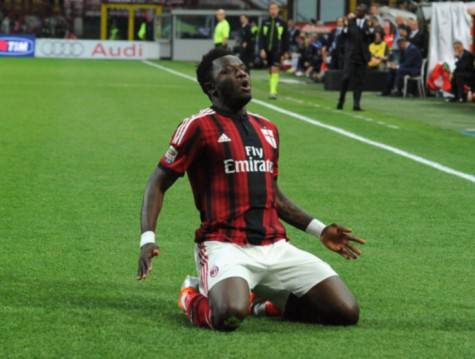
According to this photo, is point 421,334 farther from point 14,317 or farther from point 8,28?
point 8,28

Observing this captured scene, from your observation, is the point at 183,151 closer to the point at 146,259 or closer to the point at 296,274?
the point at 146,259

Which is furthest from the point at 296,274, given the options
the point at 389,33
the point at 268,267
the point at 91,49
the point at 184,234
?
the point at 91,49

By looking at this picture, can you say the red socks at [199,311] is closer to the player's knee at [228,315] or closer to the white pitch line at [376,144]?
the player's knee at [228,315]

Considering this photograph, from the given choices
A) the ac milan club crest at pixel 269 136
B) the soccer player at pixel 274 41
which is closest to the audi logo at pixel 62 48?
the soccer player at pixel 274 41

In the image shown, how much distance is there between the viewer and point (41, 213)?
1094 centimetres

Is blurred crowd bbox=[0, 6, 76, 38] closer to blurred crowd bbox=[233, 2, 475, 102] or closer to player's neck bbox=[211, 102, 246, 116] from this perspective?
blurred crowd bbox=[233, 2, 475, 102]

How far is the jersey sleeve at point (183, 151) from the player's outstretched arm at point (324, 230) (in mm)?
545

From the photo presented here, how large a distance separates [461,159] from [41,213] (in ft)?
22.3

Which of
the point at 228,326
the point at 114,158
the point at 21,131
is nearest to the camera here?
the point at 228,326

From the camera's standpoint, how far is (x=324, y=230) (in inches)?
279

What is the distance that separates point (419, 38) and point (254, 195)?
27.7 m

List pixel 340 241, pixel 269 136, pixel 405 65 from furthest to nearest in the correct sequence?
pixel 405 65, pixel 269 136, pixel 340 241

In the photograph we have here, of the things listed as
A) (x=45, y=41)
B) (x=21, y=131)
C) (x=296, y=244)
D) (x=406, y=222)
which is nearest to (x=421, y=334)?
(x=296, y=244)

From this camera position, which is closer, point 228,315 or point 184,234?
point 228,315
